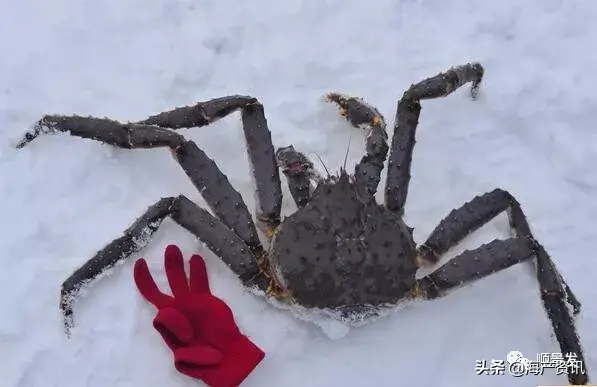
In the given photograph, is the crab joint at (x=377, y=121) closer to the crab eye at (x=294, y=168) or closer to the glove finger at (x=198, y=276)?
the crab eye at (x=294, y=168)

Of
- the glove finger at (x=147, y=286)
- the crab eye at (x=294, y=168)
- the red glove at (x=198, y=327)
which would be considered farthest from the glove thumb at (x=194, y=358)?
the crab eye at (x=294, y=168)

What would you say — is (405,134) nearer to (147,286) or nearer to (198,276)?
(198,276)

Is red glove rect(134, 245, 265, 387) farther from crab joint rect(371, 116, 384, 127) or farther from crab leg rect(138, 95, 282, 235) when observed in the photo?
crab joint rect(371, 116, 384, 127)

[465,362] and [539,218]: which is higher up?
[539,218]

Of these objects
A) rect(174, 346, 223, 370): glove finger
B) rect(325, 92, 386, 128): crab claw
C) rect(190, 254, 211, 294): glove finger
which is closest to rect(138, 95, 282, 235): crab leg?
rect(190, 254, 211, 294): glove finger

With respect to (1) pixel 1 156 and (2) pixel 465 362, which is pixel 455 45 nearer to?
(2) pixel 465 362

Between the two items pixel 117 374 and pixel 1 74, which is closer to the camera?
pixel 117 374

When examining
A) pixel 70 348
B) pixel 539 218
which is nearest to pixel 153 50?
pixel 70 348
